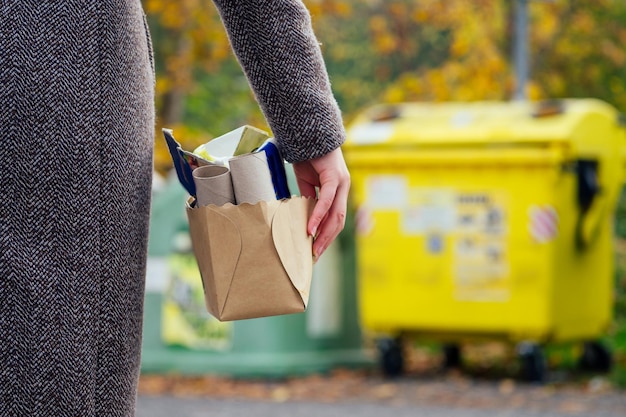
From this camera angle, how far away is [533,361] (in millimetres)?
8102

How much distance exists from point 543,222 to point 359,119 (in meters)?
1.80

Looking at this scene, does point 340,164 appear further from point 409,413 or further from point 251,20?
point 409,413

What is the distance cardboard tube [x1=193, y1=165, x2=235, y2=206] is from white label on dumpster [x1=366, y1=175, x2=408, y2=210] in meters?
6.59

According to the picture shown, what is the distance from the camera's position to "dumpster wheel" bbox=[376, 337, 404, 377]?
8555mm

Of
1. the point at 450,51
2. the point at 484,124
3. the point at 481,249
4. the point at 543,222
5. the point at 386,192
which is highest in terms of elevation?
the point at 450,51

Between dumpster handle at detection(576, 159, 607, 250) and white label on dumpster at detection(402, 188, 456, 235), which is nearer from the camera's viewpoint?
dumpster handle at detection(576, 159, 607, 250)

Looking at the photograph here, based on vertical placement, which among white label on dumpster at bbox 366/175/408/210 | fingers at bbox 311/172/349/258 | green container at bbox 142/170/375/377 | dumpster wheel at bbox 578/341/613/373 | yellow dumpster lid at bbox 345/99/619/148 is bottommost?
dumpster wheel at bbox 578/341/613/373

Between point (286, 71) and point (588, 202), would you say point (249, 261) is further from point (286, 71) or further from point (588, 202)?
point (588, 202)

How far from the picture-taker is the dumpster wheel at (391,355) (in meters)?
8.55

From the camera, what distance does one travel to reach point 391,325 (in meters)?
8.44

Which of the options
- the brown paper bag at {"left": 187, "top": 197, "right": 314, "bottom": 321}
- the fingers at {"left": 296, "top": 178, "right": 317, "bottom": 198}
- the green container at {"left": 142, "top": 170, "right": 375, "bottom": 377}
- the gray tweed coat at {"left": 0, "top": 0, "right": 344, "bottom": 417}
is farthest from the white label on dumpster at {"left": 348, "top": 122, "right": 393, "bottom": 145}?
the gray tweed coat at {"left": 0, "top": 0, "right": 344, "bottom": 417}

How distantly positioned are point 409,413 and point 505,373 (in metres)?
1.92

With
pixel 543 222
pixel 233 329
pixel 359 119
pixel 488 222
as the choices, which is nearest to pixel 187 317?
pixel 233 329

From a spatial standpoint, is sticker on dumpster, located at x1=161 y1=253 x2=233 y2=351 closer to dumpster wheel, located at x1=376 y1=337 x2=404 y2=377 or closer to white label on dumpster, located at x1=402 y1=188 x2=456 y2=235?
dumpster wheel, located at x1=376 y1=337 x2=404 y2=377
